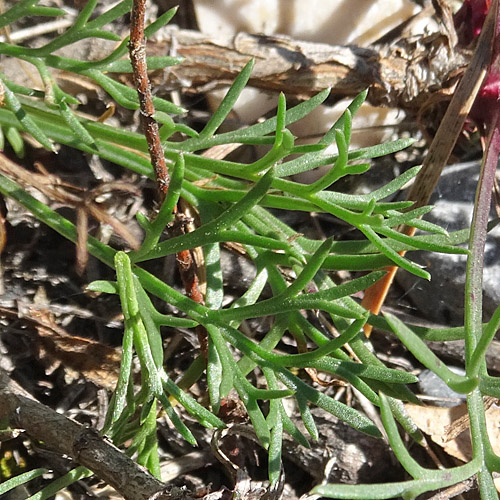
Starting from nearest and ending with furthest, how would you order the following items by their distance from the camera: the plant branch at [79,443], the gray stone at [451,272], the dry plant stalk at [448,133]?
the plant branch at [79,443] → the dry plant stalk at [448,133] → the gray stone at [451,272]

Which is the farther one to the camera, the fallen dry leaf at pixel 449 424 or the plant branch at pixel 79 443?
the fallen dry leaf at pixel 449 424

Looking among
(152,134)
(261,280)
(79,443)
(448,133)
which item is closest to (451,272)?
(448,133)

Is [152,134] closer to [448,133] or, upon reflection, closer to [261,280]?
[261,280]

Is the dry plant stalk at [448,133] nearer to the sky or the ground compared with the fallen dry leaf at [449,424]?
nearer to the sky

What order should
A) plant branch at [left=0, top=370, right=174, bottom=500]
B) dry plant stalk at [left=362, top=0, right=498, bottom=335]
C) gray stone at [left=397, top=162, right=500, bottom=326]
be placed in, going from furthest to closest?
gray stone at [left=397, top=162, right=500, bottom=326] < dry plant stalk at [left=362, top=0, right=498, bottom=335] < plant branch at [left=0, top=370, right=174, bottom=500]

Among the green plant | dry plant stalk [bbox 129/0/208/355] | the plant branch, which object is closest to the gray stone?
the green plant

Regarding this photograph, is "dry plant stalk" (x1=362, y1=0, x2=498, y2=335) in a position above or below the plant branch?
above

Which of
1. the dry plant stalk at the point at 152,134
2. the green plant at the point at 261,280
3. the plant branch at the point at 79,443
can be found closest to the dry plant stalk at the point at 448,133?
the green plant at the point at 261,280

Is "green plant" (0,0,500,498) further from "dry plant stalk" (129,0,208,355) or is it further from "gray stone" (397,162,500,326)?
"gray stone" (397,162,500,326)

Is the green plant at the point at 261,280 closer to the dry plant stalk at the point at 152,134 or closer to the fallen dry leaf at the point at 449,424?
the dry plant stalk at the point at 152,134

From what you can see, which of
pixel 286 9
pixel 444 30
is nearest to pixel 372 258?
pixel 444 30
